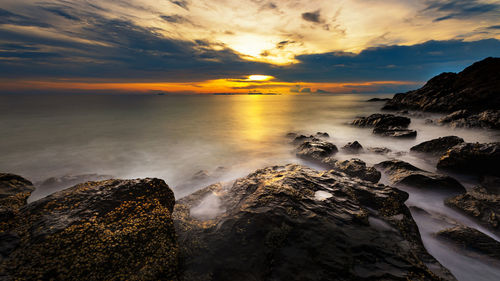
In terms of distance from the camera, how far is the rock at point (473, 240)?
4551mm

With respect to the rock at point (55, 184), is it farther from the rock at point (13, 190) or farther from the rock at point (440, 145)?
the rock at point (440, 145)

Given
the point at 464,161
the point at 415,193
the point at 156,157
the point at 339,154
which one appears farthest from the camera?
the point at 156,157

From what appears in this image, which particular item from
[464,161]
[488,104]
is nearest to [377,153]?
[464,161]

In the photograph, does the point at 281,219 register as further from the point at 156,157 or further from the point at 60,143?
the point at 60,143

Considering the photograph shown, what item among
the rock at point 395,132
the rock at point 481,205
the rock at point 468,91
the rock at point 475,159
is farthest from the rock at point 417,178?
the rock at point 468,91

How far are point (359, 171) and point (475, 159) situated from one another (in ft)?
15.7

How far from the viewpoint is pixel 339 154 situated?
13.3m

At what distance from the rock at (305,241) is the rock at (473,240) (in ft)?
3.76

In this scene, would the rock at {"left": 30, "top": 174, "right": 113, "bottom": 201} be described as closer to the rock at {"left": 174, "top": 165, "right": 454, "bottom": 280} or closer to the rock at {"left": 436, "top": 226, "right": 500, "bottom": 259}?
the rock at {"left": 174, "top": 165, "right": 454, "bottom": 280}

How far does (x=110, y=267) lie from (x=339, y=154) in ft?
43.5

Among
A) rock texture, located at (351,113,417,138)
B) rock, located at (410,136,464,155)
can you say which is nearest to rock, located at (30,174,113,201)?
rock, located at (410,136,464,155)

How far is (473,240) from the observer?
4.76m

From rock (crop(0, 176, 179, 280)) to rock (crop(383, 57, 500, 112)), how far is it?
115ft

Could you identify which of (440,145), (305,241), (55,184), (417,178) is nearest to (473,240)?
(417,178)
